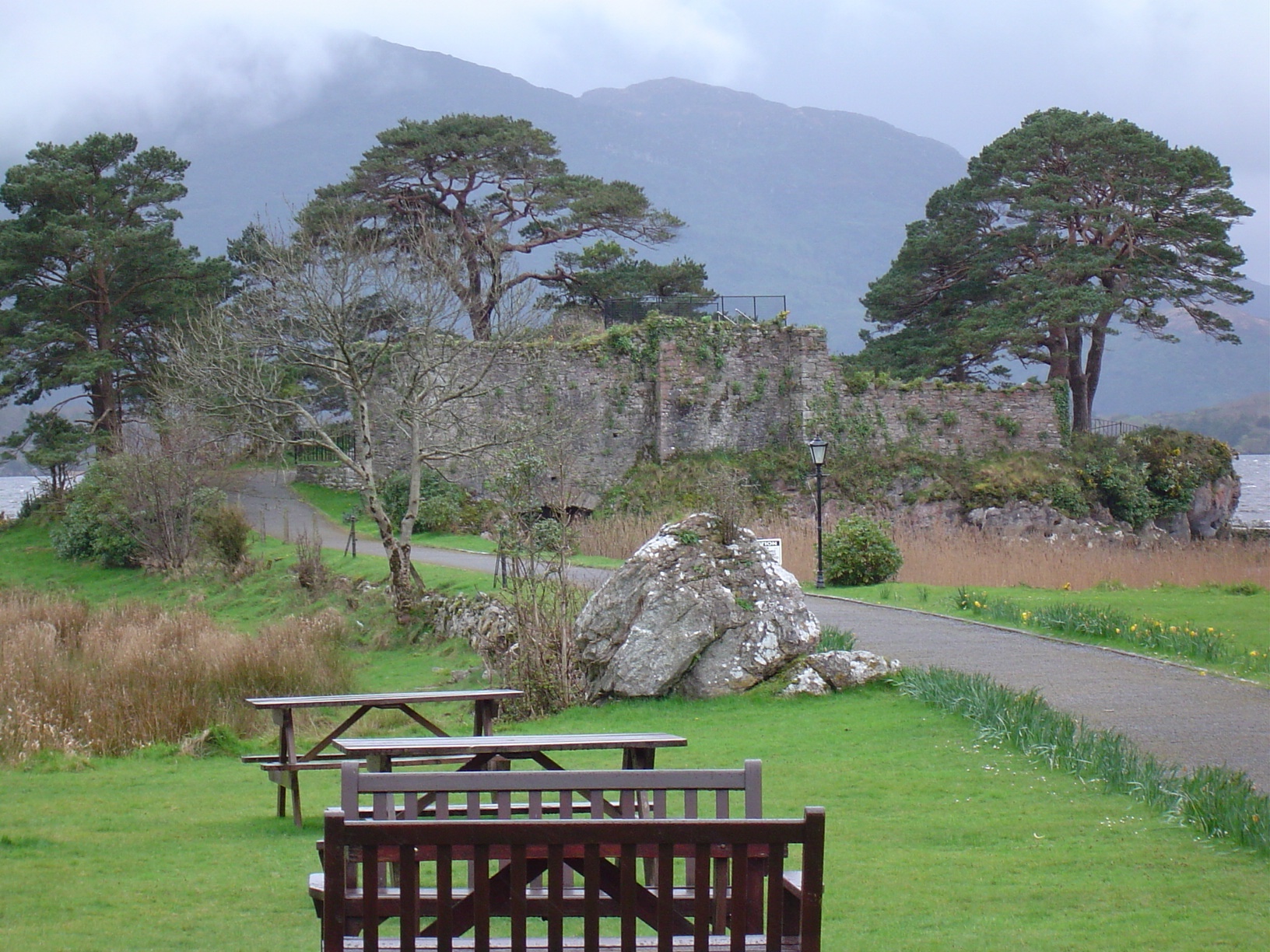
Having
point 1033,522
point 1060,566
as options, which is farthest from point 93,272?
point 1060,566

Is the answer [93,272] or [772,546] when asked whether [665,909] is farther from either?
[93,272]

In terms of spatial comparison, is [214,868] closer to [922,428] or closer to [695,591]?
[695,591]

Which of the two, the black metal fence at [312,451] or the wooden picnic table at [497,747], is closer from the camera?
the wooden picnic table at [497,747]

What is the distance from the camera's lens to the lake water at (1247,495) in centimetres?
4281

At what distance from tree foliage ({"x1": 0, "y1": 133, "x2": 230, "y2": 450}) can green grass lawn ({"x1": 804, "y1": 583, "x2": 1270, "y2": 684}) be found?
885 inches

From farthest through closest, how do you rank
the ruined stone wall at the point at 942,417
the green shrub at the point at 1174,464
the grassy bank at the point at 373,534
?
the green shrub at the point at 1174,464
the ruined stone wall at the point at 942,417
the grassy bank at the point at 373,534

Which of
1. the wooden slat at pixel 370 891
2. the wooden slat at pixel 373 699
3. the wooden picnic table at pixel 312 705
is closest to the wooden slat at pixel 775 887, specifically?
the wooden slat at pixel 370 891

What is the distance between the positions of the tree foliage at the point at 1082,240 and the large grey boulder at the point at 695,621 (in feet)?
81.0

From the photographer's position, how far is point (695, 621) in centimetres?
1074

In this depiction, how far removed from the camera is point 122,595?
2469 centimetres

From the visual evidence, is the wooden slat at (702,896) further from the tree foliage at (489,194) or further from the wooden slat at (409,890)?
the tree foliage at (489,194)

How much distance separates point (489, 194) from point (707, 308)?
8236 mm

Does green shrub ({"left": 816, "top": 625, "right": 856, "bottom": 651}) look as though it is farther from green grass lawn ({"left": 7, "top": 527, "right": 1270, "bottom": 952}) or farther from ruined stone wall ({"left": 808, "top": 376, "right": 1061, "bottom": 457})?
ruined stone wall ({"left": 808, "top": 376, "right": 1061, "bottom": 457})

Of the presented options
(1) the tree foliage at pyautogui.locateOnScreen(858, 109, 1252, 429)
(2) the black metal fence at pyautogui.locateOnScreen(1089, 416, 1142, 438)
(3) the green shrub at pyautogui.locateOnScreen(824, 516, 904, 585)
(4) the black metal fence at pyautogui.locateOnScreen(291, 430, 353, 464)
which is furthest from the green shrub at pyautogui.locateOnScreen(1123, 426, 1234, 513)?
(4) the black metal fence at pyautogui.locateOnScreen(291, 430, 353, 464)
